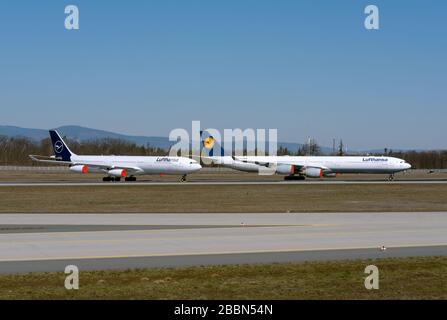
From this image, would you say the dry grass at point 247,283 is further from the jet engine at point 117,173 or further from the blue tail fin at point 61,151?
the blue tail fin at point 61,151

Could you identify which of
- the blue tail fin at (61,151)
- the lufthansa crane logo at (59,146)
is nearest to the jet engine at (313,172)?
the blue tail fin at (61,151)

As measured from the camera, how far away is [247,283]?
42.0ft

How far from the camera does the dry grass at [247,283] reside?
1171 centimetres

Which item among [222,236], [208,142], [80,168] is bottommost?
[80,168]

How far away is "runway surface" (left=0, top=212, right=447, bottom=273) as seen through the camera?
1614 centimetres

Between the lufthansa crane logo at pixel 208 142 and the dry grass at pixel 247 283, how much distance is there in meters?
78.8

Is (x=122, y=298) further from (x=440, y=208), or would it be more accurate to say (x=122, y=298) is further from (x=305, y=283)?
(x=440, y=208)

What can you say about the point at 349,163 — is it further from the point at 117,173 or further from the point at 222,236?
the point at 222,236

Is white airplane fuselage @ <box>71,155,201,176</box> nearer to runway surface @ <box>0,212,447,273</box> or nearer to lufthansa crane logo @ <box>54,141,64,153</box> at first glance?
lufthansa crane logo @ <box>54,141,64,153</box>

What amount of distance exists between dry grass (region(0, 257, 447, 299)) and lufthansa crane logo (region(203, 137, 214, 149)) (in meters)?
78.8

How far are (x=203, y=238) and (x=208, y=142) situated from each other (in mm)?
74158

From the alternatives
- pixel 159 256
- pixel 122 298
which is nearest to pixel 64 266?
pixel 159 256

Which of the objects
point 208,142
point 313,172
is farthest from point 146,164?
point 208,142
